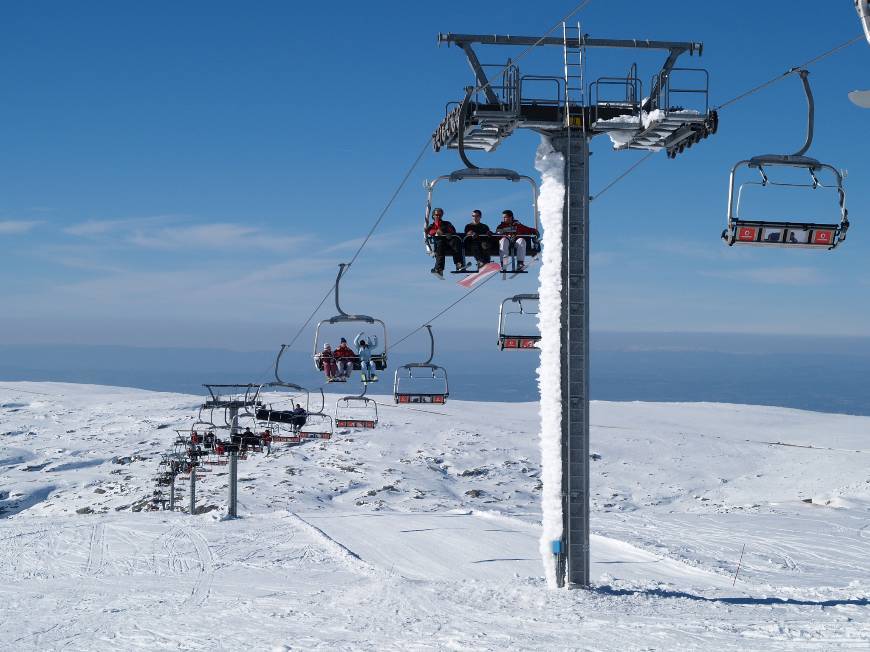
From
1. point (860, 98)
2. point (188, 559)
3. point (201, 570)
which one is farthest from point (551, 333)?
point (188, 559)

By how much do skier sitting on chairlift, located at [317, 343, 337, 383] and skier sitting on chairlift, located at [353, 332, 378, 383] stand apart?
26.6 inches

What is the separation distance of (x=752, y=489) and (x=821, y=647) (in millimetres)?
35941

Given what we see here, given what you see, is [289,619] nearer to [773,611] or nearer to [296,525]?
[773,611]

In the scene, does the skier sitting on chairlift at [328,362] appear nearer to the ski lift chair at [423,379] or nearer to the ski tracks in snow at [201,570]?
the ski lift chair at [423,379]

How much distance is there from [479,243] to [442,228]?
26.4 inches

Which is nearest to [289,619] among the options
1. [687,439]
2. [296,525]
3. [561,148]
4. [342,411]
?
[561,148]

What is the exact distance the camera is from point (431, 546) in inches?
1009

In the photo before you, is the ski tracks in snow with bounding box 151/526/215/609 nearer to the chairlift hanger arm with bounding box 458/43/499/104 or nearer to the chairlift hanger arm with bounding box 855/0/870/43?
the chairlift hanger arm with bounding box 458/43/499/104

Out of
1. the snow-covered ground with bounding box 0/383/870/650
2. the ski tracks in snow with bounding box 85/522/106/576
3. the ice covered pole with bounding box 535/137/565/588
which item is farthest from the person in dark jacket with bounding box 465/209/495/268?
the ski tracks in snow with bounding box 85/522/106/576

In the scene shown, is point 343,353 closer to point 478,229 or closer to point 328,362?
point 328,362

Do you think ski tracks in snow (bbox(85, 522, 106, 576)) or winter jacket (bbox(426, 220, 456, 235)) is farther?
ski tracks in snow (bbox(85, 522, 106, 576))

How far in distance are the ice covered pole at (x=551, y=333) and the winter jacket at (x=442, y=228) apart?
2.57 meters

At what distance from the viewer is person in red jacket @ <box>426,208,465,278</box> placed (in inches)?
582

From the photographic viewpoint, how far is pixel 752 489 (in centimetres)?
4581
